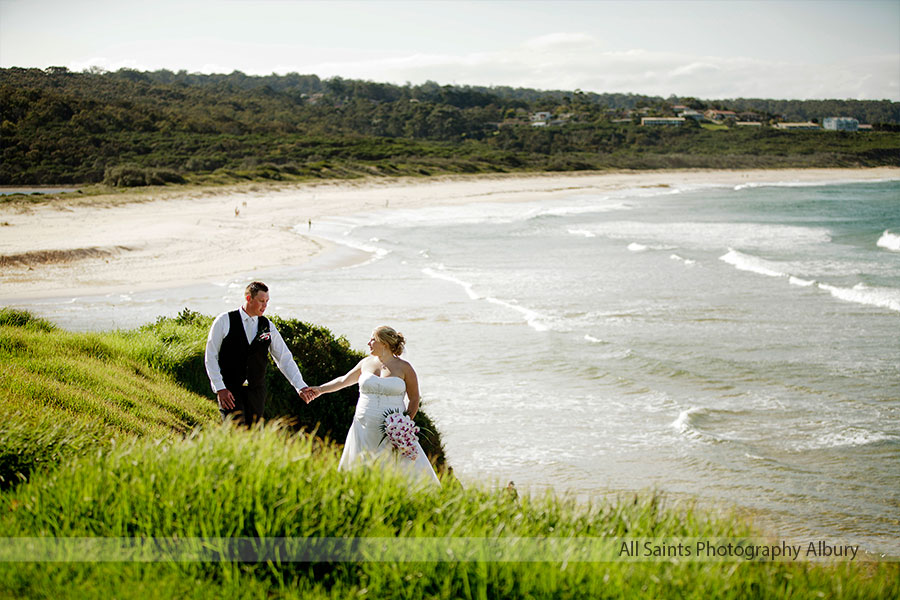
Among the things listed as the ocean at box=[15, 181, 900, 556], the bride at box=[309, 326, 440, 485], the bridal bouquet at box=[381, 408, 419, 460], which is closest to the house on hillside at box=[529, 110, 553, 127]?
the ocean at box=[15, 181, 900, 556]

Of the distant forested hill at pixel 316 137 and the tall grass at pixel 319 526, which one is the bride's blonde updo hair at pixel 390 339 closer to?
the tall grass at pixel 319 526

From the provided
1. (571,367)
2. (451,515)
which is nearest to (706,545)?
(451,515)

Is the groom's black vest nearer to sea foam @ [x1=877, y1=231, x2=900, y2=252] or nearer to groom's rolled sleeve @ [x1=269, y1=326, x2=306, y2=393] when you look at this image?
groom's rolled sleeve @ [x1=269, y1=326, x2=306, y2=393]

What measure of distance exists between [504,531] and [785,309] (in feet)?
59.8

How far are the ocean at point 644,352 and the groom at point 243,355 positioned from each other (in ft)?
9.76

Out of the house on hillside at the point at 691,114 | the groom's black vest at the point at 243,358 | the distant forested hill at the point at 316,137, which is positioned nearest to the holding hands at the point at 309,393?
the groom's black vest at the point at 243,358

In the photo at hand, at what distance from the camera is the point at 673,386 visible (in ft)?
43.5

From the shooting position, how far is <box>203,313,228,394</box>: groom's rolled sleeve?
6301mm

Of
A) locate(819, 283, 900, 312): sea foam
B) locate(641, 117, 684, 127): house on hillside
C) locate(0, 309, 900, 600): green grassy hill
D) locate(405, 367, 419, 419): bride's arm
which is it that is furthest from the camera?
locate(641, 117, 684, 127): house on hillside

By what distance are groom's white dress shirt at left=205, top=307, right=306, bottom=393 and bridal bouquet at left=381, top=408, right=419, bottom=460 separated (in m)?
1.12

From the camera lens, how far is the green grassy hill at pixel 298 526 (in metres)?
3.43

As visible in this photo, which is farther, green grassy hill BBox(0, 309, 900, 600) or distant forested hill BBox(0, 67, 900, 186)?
distant forested hill BBox(0, 67, 900, 186)

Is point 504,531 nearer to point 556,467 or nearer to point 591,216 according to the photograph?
point 556,467

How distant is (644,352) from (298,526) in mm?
12432
